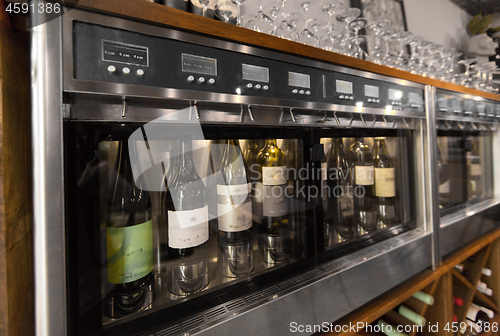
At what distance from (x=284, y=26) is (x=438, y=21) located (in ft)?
6.27

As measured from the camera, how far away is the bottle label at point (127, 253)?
45 cm

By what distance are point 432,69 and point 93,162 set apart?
6.11 feet

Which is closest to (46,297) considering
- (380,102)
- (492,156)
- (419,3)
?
(380,102)

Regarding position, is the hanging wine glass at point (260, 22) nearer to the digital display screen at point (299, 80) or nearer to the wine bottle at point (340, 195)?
the digital display screen at point (299, 80)

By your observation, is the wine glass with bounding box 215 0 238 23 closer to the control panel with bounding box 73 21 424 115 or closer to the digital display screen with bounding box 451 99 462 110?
the control panel with bounding box 73 21 424 115

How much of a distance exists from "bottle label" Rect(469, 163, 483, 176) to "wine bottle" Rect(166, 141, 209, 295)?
173cm

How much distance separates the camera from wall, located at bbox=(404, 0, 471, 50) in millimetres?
1633

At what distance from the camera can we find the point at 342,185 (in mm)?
835

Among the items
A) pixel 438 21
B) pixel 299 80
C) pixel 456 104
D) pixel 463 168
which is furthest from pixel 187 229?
pixel 438 21

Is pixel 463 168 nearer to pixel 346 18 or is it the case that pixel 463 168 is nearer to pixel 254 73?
pixel 346 18

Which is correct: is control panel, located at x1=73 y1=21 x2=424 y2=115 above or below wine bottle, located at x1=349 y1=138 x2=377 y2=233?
above

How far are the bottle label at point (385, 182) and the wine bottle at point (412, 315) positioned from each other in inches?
18.4

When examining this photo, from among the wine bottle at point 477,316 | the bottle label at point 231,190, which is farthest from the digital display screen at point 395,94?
the wine bottle at point 477,316

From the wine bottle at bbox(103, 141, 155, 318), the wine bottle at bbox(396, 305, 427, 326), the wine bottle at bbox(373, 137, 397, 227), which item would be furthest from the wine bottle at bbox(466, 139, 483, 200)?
the wine bottle at bbox(103, 141, 155, 318)
